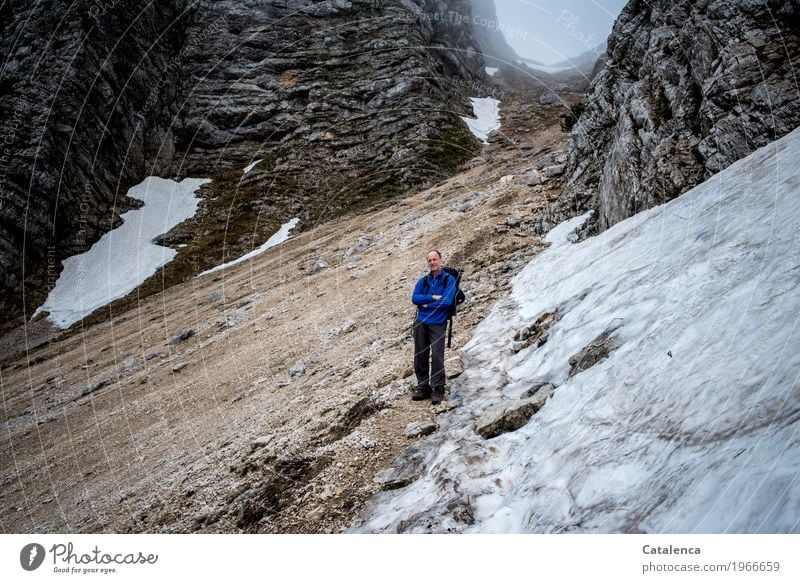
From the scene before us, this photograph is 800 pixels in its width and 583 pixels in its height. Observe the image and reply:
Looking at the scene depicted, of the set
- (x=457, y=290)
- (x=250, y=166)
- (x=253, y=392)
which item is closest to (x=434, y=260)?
(x=457, y=290)

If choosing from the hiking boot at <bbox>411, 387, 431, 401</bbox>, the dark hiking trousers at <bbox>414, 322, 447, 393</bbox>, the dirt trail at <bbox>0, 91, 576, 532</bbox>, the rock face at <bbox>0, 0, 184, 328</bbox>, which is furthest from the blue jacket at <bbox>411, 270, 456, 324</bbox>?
the rock face at <bbox>0, 0, 184, 328</bbox>

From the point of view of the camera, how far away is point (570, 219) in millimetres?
15227

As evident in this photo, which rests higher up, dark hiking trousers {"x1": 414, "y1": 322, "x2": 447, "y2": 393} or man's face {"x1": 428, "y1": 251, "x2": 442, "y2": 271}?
man's face {"x1": 428, "y1": 251, "x2": 442, "y2": 271}

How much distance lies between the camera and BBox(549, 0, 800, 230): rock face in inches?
333

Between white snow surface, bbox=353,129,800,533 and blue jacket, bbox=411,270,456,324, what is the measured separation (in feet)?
4.26

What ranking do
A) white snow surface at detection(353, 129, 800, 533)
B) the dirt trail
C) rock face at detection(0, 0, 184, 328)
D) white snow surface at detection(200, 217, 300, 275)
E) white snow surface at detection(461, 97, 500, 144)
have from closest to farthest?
white snow surface at detection(353, 129, 800, 533) < the dirt trail < white snow surface at detection(200, 217, 300, 275) < rock face at detection(0, 0, 184, 328) < white snow surface at detection(461, 97, 500, 144)

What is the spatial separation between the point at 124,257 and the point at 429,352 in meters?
45.5

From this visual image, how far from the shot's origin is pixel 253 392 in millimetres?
12453

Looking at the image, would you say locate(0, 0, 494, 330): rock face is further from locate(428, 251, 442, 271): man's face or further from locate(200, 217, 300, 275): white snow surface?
locate(428, 251, 442, 271): man's face

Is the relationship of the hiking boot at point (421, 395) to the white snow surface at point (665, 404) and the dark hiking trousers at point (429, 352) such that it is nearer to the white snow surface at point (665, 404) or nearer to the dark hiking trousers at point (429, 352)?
the dark hiking trousers at point (429, 352)

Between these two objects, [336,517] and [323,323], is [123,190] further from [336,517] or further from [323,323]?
[336,517]

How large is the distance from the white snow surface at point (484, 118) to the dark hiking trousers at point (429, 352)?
60498 millimetres
